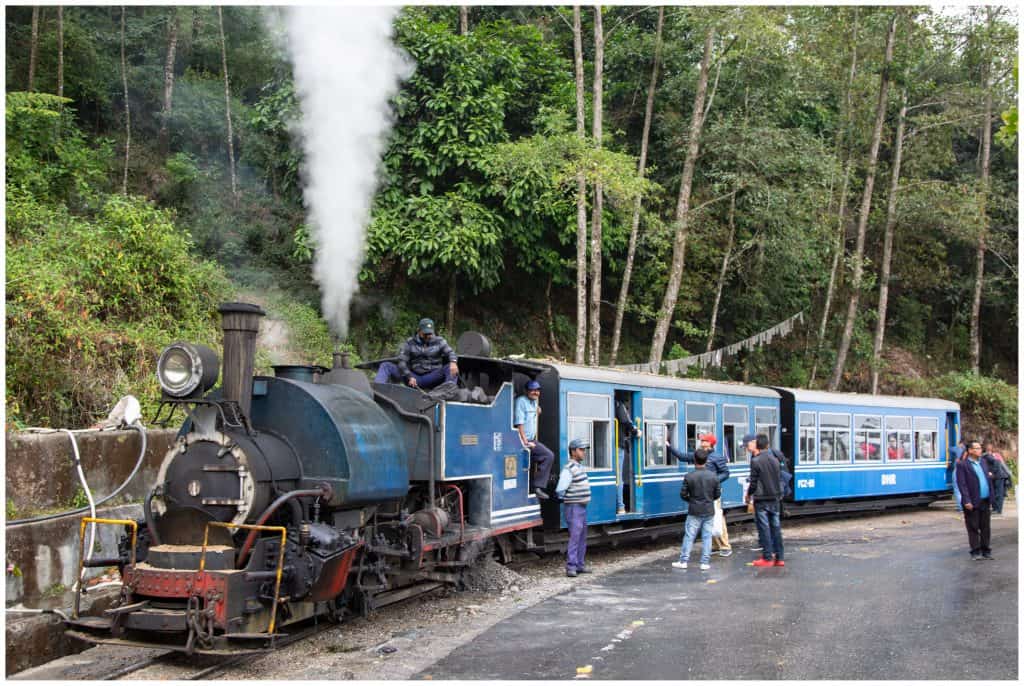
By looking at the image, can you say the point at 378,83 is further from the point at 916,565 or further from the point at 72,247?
the point at 916,565

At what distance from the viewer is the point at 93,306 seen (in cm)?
1278

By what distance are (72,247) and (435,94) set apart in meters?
7.86

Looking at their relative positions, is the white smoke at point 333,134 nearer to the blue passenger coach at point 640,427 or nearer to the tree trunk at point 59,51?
the blue passenger coach at point 640,427

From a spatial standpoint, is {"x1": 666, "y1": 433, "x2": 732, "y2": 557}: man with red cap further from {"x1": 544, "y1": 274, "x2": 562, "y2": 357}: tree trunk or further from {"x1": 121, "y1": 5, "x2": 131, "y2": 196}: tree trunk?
{"x1": 121, "y1": 5, "x2": 131, "y2": 196}: tree trunk

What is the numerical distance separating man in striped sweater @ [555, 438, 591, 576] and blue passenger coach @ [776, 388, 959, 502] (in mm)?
7235

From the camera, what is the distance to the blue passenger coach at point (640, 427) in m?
11.8

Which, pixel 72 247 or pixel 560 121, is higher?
pixel 560 121

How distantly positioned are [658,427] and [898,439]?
26.6 feet

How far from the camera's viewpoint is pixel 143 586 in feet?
22.2

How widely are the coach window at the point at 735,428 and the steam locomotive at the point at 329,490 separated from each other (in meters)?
2.70

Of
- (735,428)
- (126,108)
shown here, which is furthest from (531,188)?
(126,108)

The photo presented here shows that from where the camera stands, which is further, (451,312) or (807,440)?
(451,312)

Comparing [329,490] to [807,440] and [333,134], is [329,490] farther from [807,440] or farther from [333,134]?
[807,440]

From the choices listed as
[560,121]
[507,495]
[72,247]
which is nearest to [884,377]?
[560,121]
